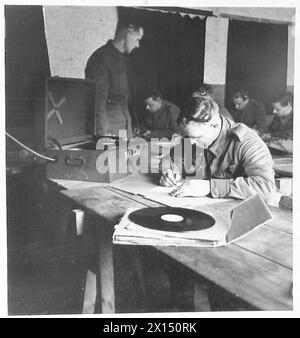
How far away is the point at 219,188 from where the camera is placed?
1602 millimetres

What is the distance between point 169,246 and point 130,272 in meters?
0.79

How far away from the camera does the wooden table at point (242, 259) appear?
859mm

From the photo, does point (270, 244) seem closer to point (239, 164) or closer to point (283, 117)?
point (239, 164)

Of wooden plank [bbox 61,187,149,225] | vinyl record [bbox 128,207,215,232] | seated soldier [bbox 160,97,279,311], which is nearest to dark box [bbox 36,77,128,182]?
wooden plank [bbox 61,187,149,225]

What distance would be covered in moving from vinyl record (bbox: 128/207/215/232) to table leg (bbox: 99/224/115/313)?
0.51 ft

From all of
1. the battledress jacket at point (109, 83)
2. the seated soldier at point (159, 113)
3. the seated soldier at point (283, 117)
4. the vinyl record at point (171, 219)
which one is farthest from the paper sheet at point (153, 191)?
the seated soldier at point (159, 113)

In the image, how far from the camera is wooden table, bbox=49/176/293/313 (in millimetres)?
859

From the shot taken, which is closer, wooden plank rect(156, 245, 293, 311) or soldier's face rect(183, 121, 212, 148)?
wooden plank rect(156, 245, 293, 311)

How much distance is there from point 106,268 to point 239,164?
2.67 ft

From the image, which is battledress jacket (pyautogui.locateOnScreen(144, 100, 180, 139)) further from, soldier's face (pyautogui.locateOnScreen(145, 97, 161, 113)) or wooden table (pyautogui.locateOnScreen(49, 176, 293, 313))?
wooden table (pyautogui.locateOnScreen(49, 176, 293, 313))

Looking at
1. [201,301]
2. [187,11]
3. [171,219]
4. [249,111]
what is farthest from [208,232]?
[187,11]

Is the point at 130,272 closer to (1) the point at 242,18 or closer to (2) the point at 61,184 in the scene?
(2) the point at 61,184

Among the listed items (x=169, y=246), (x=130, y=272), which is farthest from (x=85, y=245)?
(x=169, y=246)

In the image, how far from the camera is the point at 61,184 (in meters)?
1.84
